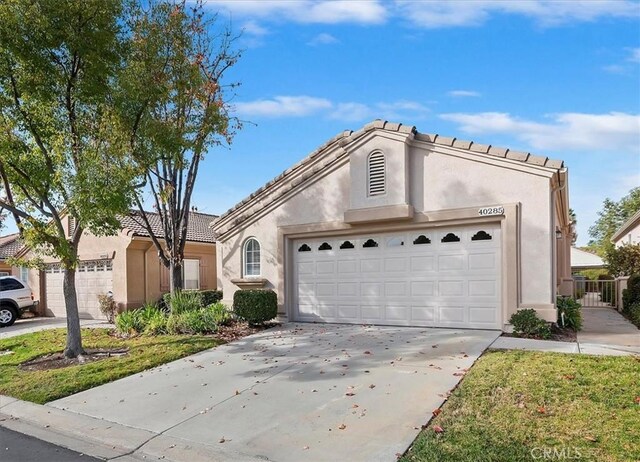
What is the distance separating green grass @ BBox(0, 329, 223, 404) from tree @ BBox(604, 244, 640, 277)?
16.5 metres

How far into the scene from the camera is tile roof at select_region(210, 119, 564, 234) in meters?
10.1

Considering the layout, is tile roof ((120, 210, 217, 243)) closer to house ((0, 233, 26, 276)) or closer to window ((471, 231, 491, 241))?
window ((471, 231, 491, 241))

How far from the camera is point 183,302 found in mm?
13031

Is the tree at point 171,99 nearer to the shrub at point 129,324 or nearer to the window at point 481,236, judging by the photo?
the shrub at point 129,324

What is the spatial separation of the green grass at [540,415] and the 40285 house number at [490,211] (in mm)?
3952

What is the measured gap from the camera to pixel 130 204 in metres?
9.76

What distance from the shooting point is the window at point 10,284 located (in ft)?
58.4

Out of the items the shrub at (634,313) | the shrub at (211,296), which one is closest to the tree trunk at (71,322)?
the shrub at (211,296)

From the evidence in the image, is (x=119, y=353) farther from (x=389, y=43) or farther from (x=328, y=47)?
(x=389, y=43)

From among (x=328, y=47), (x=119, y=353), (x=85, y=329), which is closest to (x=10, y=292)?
(x=85, y=329)

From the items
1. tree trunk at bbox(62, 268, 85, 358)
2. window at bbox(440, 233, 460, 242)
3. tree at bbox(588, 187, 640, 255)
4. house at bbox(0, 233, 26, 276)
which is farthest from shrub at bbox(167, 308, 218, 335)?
tree at bbox(588, 187, 640, 255)

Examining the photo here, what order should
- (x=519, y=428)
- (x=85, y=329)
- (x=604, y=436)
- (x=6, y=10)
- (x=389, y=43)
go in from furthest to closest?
(x=85, y=329) → (x=389, y=43) → (x=6, y=10) → (x=519, y=428) → (x=604, y=436)

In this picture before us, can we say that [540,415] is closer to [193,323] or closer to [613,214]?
[193,323]

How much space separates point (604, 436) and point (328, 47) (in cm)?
955
